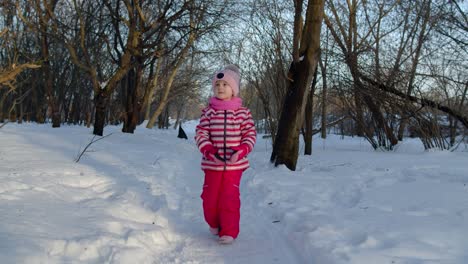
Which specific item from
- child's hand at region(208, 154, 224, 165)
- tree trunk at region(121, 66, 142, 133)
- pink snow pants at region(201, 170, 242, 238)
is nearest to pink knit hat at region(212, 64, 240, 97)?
child's hand at region(208, 154, 224, 165)

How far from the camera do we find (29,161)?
554 centimetres

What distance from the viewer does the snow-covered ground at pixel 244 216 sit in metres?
2.51

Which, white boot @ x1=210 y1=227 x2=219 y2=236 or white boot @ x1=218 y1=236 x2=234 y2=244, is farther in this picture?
white boot @ x1=210 y1=227 x2=219 y2=236

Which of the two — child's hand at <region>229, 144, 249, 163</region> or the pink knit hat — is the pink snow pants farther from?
the pink knit hat

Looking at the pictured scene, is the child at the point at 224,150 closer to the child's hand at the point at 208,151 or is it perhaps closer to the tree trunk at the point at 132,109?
the child's hand at the point at 208,151

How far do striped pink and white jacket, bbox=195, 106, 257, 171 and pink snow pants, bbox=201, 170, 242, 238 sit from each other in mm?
84

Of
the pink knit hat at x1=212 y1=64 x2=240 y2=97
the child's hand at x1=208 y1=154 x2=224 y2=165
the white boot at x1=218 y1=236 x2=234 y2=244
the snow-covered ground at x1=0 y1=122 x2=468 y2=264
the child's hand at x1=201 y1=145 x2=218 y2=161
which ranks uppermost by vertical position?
the pink knit hat at x1=212 y1=64 x2=240 y2=97

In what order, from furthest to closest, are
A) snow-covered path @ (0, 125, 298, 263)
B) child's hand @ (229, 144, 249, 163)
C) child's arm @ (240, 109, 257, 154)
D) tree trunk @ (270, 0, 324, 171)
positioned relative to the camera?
1. tree trunk @ (270, 0, 324, 171)
2. child's arm @ (240, 109, 257, 154)
3. child's hand @ (229, 144, 249, 163)
4. snow-covered path @ (0, 125, 298, 263)

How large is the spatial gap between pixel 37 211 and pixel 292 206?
101 inches

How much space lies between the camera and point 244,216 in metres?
4.12

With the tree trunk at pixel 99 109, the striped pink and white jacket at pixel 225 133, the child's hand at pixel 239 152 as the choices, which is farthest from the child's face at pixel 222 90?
the tree trunk at pixel 99 109

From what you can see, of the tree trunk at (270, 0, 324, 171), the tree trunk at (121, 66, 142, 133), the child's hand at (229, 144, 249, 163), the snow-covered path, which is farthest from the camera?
the tree trunk at (121, 66, 142, 133)

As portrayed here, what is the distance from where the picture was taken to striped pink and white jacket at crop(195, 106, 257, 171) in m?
3.30

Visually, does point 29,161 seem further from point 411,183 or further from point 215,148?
point 411,183
